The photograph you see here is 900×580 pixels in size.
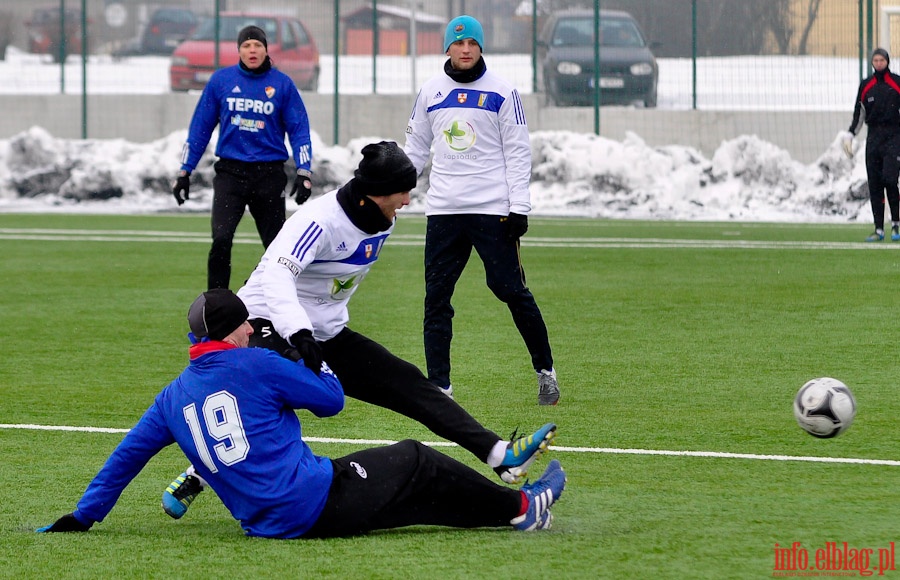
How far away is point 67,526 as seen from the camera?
5.43m

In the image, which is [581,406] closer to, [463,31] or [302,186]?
[463,31]

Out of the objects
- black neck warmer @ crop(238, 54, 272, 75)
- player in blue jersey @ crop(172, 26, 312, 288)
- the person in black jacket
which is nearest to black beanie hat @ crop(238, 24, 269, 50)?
player in blue jersey @ crop(172, 26, 312, 288)

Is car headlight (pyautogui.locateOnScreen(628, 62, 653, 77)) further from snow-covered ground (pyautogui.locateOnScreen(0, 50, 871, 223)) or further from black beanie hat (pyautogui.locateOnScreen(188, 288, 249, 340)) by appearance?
black beanie hat (pyautogui.locateOnScreen(188, 288, 249, 340))

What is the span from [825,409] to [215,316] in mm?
2895

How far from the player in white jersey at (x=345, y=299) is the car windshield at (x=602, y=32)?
19.0 m

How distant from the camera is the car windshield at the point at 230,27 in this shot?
26.3m

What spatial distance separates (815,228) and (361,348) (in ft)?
49.2

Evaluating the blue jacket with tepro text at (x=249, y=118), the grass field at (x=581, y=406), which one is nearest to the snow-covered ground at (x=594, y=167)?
the grass field at (x=581, y=406)

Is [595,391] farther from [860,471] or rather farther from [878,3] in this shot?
[878,3]

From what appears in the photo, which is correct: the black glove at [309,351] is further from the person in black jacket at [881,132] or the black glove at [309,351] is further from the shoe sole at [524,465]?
the person in black jacket at [881,132]

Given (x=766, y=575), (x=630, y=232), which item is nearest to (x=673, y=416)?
(x=766, y=575)

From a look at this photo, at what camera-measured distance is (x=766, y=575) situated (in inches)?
188

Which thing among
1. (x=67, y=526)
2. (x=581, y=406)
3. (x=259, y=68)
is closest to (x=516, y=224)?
(x=581, y=406)

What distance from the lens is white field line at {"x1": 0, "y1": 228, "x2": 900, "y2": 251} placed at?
17047 millimetres
